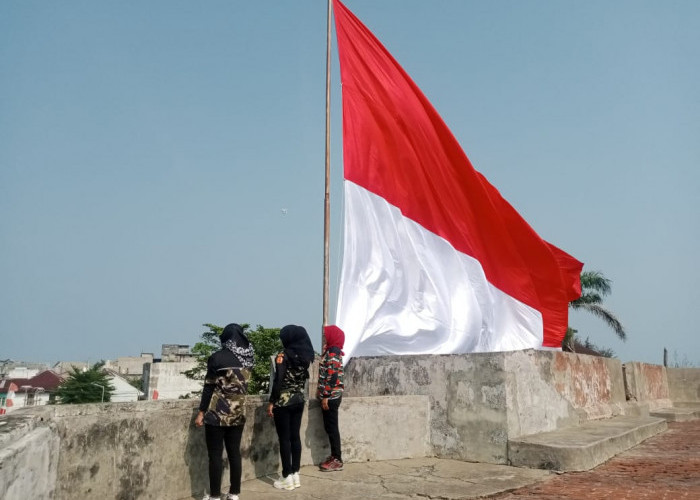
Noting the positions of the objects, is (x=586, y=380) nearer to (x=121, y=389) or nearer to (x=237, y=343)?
(x=237, y=343)

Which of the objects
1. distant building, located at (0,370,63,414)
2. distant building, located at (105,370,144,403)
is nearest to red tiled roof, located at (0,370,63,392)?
distant building, located at (0,370,63,414)

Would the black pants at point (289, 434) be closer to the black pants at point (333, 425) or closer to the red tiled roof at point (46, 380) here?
the black pants at point (333, 425)

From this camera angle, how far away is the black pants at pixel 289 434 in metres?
4.78

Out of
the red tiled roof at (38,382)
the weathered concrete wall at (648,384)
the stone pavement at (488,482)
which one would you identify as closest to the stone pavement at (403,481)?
the stone pavement at (488,482)

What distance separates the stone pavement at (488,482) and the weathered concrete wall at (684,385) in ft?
34.2

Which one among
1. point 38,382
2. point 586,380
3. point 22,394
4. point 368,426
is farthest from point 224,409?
point 38,382

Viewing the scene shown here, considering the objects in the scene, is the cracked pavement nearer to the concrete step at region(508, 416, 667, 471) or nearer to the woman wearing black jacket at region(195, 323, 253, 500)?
the concrete step at region(508, 416, 667, 471)

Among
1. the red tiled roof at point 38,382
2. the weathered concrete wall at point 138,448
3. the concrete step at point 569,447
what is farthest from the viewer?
the red tiled roof at point 38,382

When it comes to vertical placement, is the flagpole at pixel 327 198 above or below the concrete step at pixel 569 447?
above

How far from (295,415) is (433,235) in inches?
130

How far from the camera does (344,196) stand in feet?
Result: 23.0

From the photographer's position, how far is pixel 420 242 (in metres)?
7.30

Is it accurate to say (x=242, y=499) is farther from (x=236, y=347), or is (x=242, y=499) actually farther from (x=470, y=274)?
(x=470, y=274)

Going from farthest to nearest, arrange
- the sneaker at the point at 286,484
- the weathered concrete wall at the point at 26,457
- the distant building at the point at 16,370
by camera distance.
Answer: the distant building at the point at 16,370 < the sneaker at the point at 286,484 < the weathered concrete wall at the point at 26,457
